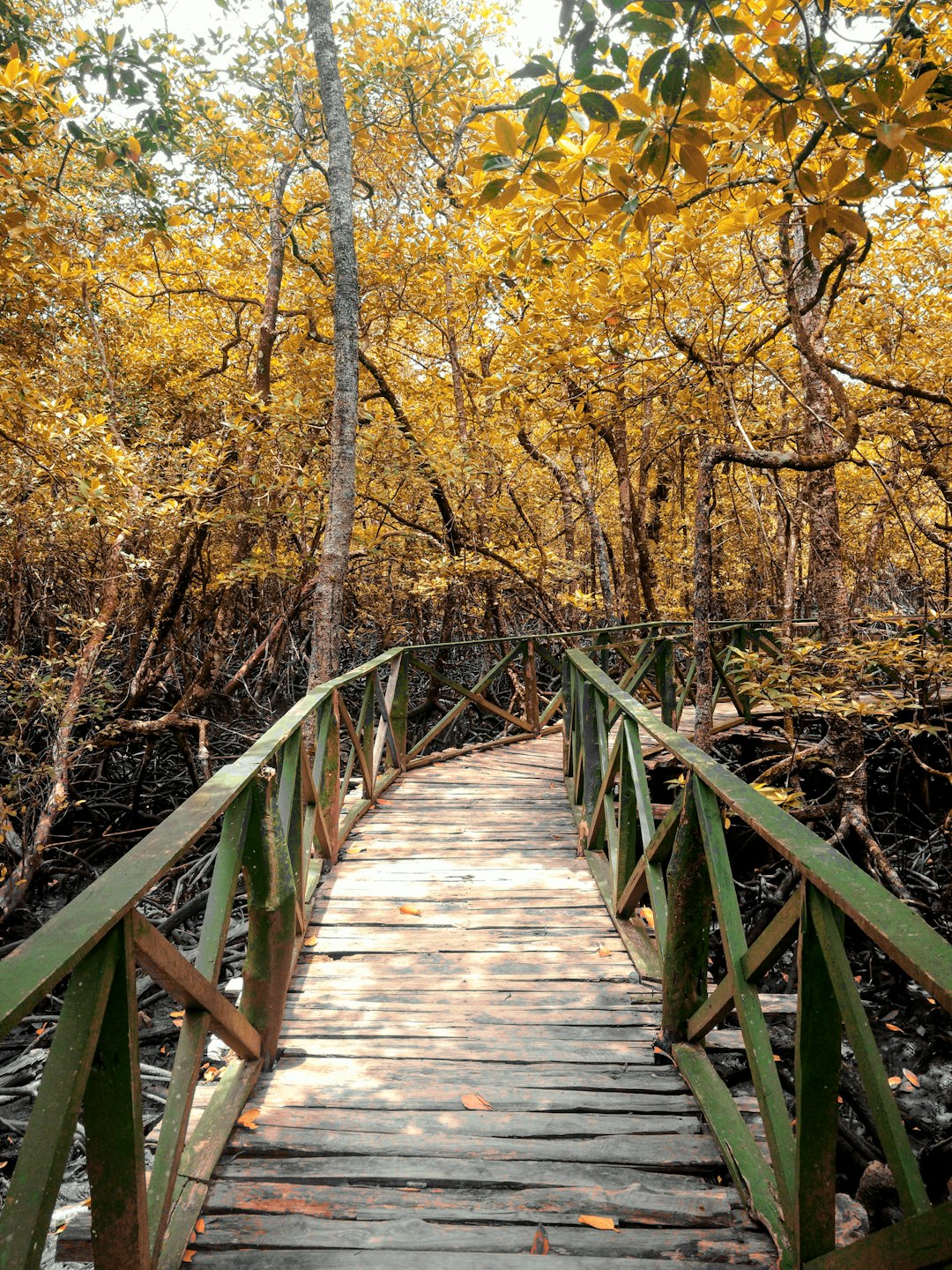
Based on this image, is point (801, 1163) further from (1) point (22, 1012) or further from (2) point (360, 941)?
(2) point (360, 941)

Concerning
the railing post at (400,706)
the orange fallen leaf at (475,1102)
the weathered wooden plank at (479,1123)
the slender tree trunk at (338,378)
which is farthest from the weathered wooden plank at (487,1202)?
the railing post at (400,706)

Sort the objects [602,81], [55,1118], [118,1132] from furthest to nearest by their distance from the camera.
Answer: [602,81]
[118,1132]
[55,1118]

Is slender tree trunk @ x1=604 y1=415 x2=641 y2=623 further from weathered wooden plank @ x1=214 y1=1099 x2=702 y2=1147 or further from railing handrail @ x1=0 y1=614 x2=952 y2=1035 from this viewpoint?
weathered wooden plank @ x1=214 y1=1099 x2=702 y2=1147

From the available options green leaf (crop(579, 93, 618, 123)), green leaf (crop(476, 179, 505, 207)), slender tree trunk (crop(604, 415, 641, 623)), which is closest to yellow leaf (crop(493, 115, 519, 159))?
green leaf (crop(476, 179, 505, 207))

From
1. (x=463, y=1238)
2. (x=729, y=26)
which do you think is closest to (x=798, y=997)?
(x=463, y=1238)

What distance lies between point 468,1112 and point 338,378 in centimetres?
467

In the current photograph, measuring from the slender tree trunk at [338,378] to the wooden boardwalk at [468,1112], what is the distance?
200cm

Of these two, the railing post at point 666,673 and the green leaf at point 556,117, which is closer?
the green leaf at point 556,117

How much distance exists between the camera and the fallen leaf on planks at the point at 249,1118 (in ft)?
7.41

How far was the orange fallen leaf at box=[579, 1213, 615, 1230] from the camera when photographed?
1874 mm

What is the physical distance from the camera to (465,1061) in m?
2.62

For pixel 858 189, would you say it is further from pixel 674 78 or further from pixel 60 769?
pixel 60 769

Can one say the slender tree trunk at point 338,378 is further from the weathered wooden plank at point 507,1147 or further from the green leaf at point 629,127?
the green leaf at point 629,127

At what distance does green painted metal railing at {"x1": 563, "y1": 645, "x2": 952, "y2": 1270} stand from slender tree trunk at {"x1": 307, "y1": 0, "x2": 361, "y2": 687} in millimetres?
2853
